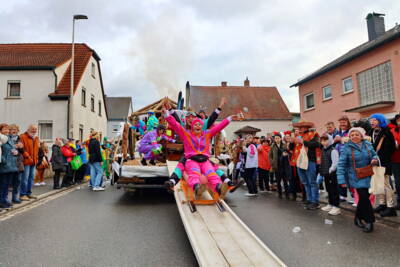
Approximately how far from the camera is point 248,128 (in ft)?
102

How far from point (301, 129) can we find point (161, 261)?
4830 millimetres

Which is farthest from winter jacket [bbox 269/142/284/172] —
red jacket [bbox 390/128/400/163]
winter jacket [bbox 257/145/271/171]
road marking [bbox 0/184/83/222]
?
road marking [bbox 0/184/83/222]

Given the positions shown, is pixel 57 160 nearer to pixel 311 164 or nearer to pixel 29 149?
pixel 29 149

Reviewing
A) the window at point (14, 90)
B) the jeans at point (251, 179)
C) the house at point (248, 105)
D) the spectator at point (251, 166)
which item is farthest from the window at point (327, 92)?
the window at point (14, 90)

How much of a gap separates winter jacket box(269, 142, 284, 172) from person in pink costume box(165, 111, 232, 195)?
3.30 m

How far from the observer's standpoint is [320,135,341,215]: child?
19.7 feet

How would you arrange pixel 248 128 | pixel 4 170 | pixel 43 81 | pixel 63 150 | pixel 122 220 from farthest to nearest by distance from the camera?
pixel 248 128 < pixel 43 81 < pixel 63 150 < pixel 4 170 < pixel 122 220

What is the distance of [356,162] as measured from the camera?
4.88m

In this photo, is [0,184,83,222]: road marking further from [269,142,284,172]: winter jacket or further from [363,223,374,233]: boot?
[363,223,374,233]: boot

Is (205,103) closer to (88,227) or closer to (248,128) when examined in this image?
(248,128)

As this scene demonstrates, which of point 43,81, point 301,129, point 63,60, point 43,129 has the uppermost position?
point 63,60

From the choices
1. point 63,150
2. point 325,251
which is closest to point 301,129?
point 325,251

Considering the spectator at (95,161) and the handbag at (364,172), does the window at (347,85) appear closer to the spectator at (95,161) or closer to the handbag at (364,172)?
the handbag at (364,172)

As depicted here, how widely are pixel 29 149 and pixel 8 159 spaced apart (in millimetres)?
1164
